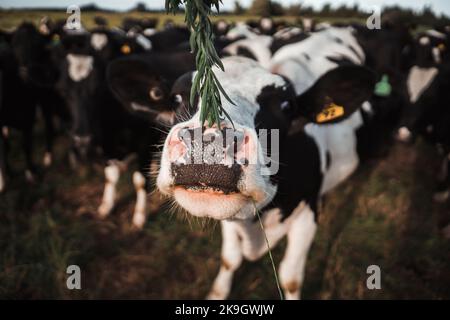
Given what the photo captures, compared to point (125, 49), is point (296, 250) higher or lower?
lower

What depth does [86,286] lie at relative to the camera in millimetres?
3180

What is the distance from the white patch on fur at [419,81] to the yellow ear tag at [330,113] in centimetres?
265

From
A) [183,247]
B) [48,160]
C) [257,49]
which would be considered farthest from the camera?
[48,160]

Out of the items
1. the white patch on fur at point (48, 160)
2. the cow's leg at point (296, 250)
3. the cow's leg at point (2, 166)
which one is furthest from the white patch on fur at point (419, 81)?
the cow's leg at point (2, 166)

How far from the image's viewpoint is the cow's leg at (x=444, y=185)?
444 centimetres

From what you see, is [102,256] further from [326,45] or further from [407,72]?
[407,72]

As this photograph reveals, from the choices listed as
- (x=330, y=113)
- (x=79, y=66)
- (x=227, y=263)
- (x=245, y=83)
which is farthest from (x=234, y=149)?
(x=79, y=66)

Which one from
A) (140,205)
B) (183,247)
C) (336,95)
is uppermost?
(336,95)

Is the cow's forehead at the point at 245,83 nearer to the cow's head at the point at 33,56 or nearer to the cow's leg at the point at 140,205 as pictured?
the cow's leg at the point at 140,205

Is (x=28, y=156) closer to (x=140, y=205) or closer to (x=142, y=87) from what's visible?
(x=140, y=205)

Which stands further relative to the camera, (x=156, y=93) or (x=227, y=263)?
(x=227, y=263)

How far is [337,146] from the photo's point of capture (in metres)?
3.10

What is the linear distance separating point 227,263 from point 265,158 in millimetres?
1433

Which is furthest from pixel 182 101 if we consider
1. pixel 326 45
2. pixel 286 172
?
pixel 326 45
